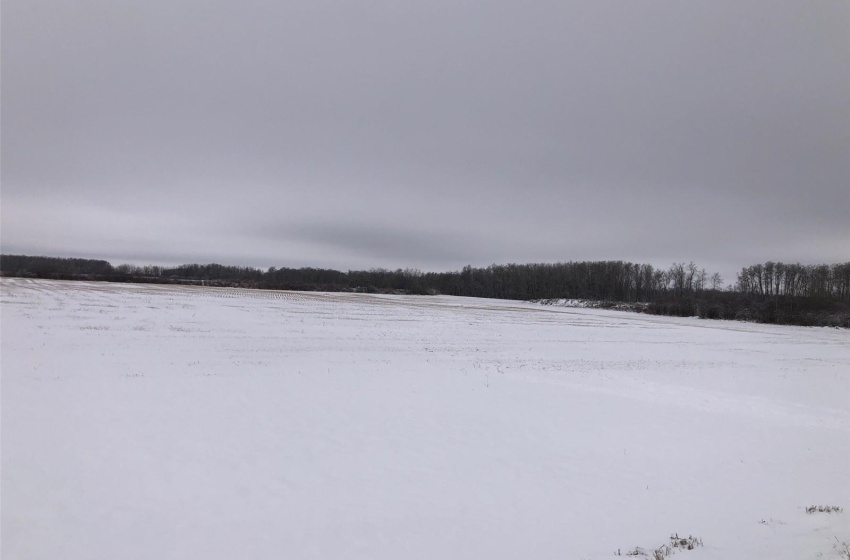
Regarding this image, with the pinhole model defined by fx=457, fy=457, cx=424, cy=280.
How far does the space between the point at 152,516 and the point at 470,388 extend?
1090 cm

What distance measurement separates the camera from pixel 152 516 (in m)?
6.67

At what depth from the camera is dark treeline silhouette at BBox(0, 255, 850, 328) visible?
6969 cm

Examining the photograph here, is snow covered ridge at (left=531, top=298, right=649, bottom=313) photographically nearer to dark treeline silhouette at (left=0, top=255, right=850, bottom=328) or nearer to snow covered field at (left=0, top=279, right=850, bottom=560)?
dark treeline silhouette at (left=0, top=255, right=850, bottom=328)

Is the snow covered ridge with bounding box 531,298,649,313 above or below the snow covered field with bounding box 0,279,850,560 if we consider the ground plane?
above

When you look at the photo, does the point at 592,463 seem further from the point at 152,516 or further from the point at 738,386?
the point at 738,386

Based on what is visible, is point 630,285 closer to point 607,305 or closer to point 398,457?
point 607,305

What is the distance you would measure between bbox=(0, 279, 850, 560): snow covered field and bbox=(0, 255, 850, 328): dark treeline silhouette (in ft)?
199

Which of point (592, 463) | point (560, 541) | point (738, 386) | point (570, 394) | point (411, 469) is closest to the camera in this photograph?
point (560, 541)

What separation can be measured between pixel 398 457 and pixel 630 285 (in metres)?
153

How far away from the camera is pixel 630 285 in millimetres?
147500

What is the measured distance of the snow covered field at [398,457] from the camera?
6438 mm

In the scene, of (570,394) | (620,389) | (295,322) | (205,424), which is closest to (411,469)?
(205,424)

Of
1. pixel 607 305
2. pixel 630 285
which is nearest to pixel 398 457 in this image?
pixel 607 305

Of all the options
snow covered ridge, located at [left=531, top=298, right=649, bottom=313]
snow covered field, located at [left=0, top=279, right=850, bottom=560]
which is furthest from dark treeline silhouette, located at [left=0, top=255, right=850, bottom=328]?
snow covered field, located at [left=0, top=279, right=850, bottom=560]
